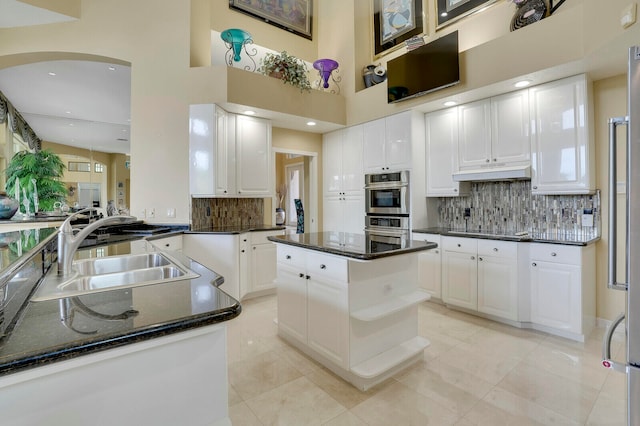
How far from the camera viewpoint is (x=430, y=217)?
410cm

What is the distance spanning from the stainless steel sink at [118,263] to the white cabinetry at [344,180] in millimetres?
3159

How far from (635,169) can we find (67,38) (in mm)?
5043

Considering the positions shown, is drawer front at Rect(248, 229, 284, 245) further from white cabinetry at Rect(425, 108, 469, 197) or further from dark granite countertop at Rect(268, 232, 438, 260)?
white cabinetry at Rect(425, 108, 469, 197)

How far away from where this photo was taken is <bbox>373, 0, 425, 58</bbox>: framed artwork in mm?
4207

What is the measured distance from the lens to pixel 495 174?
3.29 meters

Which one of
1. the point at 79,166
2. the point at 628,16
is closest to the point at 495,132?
the point at 628,16

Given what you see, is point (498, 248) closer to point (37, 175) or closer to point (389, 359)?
point (389, 359)

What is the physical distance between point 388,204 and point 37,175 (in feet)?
18.9

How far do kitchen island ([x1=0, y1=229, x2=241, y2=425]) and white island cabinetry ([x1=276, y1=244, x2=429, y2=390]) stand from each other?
1.15 m

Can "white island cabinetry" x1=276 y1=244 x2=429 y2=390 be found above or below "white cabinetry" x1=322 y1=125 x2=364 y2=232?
below

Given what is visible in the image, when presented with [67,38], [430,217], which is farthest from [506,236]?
[67,38]

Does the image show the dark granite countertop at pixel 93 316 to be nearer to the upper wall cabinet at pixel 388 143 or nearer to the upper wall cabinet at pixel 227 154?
the upper wall cabinet at pixel 227 154

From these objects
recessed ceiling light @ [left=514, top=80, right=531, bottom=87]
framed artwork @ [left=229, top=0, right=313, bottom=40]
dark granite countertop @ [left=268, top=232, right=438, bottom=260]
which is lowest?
dark granite countertop @ [left=268, top=232, right=438, bottom=260]

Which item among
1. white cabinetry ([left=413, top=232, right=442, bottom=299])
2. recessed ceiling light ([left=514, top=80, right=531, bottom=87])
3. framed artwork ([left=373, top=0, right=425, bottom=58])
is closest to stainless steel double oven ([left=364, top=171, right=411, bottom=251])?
white cabinetry ([left=413, top=232, right=442, bottom=299])
